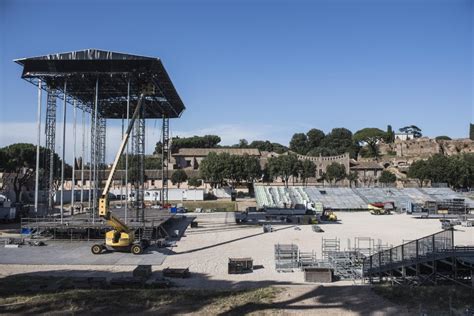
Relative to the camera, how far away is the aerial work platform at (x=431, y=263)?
17328 millimetres

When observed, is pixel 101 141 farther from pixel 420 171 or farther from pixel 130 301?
pixel 420 171

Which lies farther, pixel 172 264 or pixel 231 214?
pixel 231 214

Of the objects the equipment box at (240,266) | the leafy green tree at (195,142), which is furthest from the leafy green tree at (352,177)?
the equipment box at (240,266)

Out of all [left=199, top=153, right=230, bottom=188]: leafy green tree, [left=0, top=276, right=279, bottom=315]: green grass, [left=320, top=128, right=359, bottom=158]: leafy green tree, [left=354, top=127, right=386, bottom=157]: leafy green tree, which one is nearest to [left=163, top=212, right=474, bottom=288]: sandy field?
[left=0, top=276, right=279, bottom=315]: green grass

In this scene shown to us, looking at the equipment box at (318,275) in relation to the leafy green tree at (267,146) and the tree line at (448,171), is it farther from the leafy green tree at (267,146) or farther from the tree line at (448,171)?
the leafy green tree at (267,146)

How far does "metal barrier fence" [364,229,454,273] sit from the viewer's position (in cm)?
1781

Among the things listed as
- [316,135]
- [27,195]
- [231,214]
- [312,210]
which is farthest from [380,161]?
[27,195]

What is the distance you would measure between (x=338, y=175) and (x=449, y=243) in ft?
254

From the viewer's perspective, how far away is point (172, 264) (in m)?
25.3

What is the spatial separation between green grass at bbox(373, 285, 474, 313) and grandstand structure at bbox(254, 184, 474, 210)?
170 feet

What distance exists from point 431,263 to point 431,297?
540cm

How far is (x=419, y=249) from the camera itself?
62.6 ft

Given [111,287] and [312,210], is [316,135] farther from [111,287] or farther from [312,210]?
[111,287]

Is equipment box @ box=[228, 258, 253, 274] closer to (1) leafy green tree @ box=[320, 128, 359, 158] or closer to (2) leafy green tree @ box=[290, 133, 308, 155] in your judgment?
(1) leafy green tree @ box=[320, 128, 359, 158]
